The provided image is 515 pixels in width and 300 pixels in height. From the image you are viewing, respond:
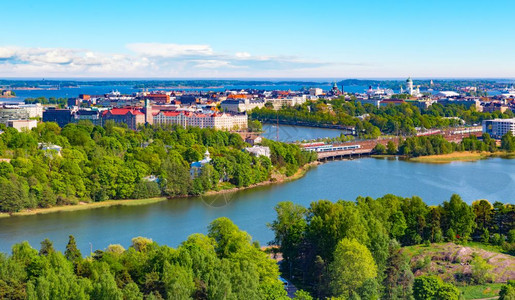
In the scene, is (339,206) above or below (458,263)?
above

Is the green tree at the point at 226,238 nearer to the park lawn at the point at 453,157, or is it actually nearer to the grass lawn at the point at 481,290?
the grass lawn at the point at 481,290

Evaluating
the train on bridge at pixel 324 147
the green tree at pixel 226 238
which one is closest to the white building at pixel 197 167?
the train on bridge at pixel 324 147

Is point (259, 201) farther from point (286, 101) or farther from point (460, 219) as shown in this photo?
point (286, 101)

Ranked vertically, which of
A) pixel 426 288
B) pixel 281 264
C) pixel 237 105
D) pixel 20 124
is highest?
pixel 237 105

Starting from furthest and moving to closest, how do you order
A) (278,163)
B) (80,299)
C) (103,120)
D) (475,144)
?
(103,120) → (475,144) → (278,163) → (80,299)

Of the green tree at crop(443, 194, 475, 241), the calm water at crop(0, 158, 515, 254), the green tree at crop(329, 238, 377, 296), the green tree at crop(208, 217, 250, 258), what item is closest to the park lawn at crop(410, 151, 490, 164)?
the calm water at crop(0, 158, 515, 254)

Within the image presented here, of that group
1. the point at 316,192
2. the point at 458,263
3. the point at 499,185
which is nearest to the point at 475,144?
the point at 499,185

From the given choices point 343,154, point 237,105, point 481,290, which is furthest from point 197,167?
point 237,105

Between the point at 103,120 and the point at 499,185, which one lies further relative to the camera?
the point at 103,120

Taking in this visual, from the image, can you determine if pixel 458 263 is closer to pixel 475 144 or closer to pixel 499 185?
pixel 499 185
